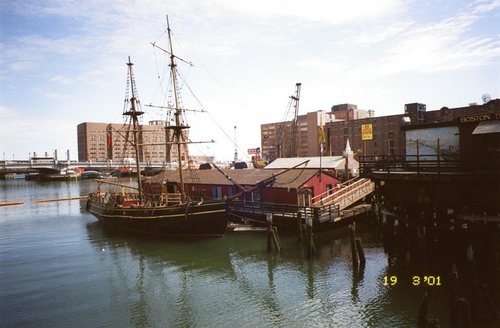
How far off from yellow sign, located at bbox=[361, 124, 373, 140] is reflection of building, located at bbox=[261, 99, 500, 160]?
0.23 meters

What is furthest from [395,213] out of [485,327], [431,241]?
[485,327]

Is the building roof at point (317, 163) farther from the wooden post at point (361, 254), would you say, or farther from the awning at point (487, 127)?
the awning at point (487, 127)

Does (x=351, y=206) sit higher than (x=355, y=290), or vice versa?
(x=351, y=206)

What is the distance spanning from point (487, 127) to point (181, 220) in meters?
25.9

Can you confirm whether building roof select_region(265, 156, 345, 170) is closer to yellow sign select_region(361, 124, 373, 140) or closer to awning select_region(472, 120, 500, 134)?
awning select_region(472, 120, 500, 134)

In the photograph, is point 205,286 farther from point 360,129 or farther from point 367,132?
point 360,129

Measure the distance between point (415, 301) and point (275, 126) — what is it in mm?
129012

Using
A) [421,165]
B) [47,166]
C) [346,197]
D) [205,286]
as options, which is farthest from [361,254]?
[47,166]

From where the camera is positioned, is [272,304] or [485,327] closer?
[485,327]

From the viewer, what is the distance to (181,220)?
112 ft

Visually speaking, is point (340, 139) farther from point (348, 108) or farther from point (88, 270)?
point (88, 270)

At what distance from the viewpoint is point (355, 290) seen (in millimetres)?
20719

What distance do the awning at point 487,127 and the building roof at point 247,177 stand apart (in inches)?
661
